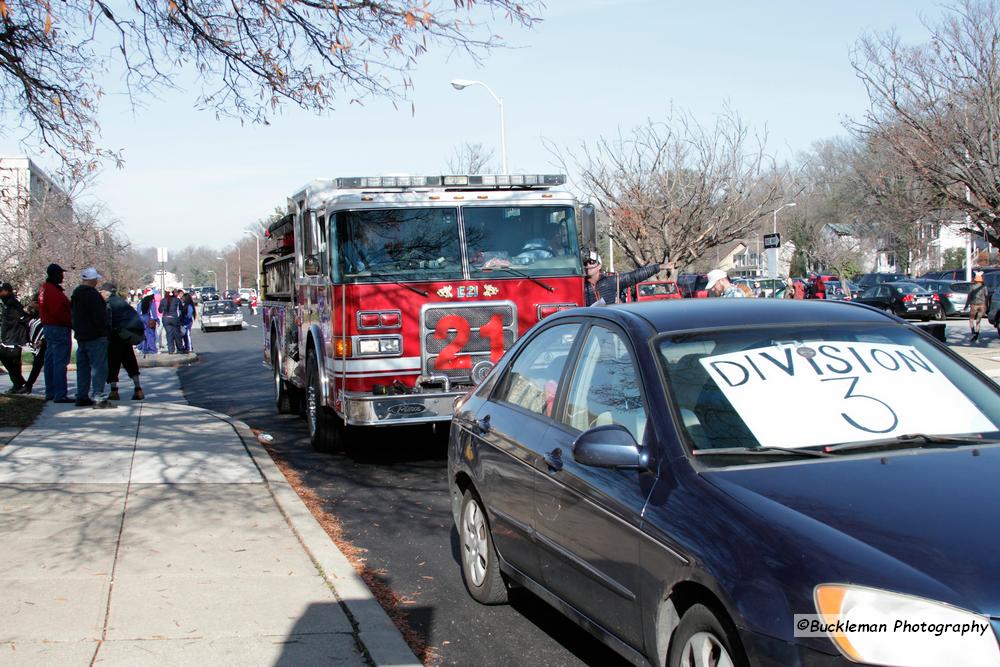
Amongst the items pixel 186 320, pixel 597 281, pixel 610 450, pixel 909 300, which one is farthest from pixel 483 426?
pixel 909 300

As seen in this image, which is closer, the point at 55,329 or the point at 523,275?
the point at 523,275

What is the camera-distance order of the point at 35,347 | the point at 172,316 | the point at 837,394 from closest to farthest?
the point at 837,394 < the point at 35,347 < the point at 172,316

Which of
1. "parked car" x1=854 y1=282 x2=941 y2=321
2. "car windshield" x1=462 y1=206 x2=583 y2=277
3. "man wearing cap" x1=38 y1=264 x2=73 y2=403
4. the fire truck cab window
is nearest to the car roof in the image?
the fire truck cab window

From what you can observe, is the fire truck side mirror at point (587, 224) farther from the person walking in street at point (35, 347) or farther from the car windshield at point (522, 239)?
the person walking in street at point (35, 347)

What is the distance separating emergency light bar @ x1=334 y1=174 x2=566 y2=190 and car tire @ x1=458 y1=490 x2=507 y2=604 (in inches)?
201

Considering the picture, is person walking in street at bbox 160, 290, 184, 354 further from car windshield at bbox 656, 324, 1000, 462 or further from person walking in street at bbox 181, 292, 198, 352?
car windshield at bbox 656, 324, 1000, 462

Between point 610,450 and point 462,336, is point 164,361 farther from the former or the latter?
point 610,450

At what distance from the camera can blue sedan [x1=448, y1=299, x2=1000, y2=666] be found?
2.90 m

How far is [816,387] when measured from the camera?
13.4 feet

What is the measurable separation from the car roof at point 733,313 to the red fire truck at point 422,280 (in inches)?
206

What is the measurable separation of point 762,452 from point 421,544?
390 cm

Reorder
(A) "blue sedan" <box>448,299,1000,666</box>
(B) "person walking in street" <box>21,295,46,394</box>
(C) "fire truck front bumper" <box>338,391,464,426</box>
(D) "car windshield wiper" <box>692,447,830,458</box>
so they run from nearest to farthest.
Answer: (A) "blue sedan" <box>448,299,1000,666</box>
(D) "car windshield wiper" <box>692,447,830,458</box>
(C) "fire truck front bumper" <box>338,391,464,426</box>
(B) "person walking in street" <box>21,295,46,394</box>

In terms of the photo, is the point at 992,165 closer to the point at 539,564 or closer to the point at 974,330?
the point at 974,330

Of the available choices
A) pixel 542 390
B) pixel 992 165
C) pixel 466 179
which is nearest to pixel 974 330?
pixel 992 165
